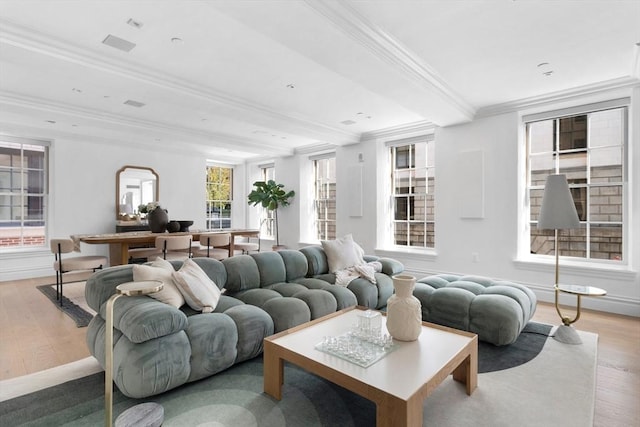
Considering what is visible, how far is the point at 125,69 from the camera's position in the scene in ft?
11.2

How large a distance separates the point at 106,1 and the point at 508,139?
479 centimetres

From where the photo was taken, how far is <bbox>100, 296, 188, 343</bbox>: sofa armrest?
196 cm

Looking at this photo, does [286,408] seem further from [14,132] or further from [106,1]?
[14,132]

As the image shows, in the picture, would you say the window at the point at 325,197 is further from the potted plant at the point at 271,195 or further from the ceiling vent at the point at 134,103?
the ceiling vent at the point at 134,103

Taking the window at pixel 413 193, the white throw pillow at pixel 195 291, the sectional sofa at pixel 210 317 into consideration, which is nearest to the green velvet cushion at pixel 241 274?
the sectional sofa at pixel 210 317

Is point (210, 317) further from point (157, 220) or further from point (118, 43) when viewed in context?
point (157, 220)

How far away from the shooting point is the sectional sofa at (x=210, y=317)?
6.47 ft

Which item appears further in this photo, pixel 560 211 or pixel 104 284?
pixel 560 211

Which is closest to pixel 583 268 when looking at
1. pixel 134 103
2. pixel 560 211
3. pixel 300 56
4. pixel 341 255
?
pixel 560 211

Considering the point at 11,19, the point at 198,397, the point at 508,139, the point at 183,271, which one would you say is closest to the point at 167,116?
the point at 11,19

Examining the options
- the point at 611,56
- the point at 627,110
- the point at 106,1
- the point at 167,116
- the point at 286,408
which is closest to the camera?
the point at 286,408

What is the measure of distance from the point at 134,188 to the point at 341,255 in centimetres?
530

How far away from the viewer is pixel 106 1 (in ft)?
8.02

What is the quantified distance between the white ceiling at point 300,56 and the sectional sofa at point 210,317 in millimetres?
1963
